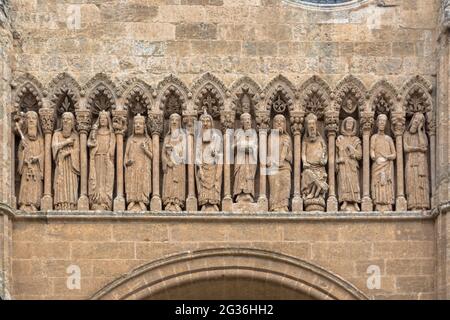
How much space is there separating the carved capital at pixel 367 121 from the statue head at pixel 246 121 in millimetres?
1241

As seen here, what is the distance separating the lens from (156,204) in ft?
101

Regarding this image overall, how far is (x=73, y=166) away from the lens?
101 feet

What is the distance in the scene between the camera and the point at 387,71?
31.3 metres

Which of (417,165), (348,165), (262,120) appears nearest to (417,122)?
(417,165)

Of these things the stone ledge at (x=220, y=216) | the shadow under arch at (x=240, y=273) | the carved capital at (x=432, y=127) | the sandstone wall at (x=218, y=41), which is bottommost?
the shadow under arch at (x=240, y=273)

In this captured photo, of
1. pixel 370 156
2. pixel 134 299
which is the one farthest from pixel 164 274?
pixel 370 156

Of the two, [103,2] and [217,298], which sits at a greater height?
[103,2]

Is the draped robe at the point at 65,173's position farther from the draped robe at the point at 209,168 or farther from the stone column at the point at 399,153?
the stone column at the point at 399,153

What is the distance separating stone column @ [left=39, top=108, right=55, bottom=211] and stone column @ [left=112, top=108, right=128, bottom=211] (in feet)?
2.29

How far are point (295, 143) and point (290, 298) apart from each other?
1734mm

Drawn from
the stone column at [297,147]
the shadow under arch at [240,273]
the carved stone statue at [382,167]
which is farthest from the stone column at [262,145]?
the carved stone statue at [382,167]

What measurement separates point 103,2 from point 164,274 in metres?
3.17

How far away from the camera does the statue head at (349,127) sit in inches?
1226

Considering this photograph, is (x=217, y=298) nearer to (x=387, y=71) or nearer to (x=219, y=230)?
(x=219, y=230)
